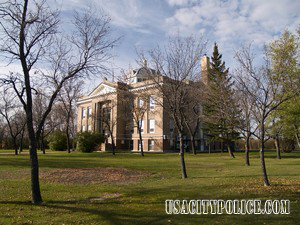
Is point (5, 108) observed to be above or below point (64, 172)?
above

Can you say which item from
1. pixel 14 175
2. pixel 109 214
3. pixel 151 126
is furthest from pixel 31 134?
pixel 151 126

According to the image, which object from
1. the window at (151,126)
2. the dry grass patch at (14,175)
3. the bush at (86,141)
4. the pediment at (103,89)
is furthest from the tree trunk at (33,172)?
the pediment at (103,89)

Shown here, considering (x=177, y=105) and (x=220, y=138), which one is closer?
(x=177, y=105)

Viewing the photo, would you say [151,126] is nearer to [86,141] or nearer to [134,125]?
[134,125]

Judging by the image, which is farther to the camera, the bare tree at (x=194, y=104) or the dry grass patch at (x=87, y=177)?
the bare tree at (x=194, y=104)

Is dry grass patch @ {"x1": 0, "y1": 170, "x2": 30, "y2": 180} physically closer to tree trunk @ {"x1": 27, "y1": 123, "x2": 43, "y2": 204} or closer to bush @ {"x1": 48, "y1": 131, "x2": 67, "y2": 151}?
tree trunk @ {"x1": 27, "y1": 123, "x2": 43, "y2": 204}

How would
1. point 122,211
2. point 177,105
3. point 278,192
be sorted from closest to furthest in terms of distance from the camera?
point 122,211, point 278,192, point 177,105

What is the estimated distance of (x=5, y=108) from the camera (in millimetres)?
37938

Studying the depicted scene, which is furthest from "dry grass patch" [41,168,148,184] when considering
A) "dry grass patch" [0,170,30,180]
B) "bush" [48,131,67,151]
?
"bush" [48,131,67,151]

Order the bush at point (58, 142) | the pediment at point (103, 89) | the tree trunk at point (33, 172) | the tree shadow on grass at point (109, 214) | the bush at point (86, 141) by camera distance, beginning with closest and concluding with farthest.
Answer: the tree shadow on grass at point (109, 214)
the tree trunk at point (33, 172)
the bush at point (86, 141)
the bush at point (58, 142)
the pediment at point (103, 89)

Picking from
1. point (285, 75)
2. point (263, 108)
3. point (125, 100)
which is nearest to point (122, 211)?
point (263, 108)

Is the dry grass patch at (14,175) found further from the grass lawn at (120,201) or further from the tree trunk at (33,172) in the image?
the tree trunk at (33,172)

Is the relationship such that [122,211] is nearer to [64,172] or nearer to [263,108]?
[263,108]

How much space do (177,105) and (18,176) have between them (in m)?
10.1
